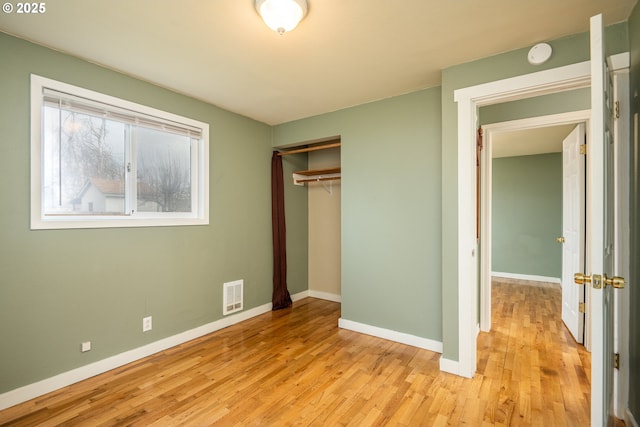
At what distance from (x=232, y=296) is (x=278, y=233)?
1007 millimetres

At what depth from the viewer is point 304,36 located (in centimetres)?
202

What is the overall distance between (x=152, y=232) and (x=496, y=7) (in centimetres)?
309

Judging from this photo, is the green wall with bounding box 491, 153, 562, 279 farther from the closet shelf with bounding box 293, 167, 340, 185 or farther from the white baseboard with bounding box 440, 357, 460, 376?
the white baseboard with bounding box 440, 357, 460, 376

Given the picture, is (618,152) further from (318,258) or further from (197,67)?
(318,258)

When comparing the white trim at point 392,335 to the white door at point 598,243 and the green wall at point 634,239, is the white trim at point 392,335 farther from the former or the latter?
the white door at point 598,243

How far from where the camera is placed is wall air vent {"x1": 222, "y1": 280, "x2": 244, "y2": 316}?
3.42 metres

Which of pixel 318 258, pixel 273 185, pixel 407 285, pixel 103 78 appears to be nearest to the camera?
pixel 103 78

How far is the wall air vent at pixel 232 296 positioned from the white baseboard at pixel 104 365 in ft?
0.27

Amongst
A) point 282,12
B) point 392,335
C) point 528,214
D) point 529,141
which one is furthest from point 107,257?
point 528,214

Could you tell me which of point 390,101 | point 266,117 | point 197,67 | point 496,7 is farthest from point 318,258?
point 496,7

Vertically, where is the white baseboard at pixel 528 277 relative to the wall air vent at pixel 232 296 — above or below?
below

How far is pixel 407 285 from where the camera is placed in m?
3.01

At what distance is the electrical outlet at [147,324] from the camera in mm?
2685

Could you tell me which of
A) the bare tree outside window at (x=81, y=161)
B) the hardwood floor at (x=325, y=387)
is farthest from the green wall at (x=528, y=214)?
the bare tree outside window at (x=81, y=161)
